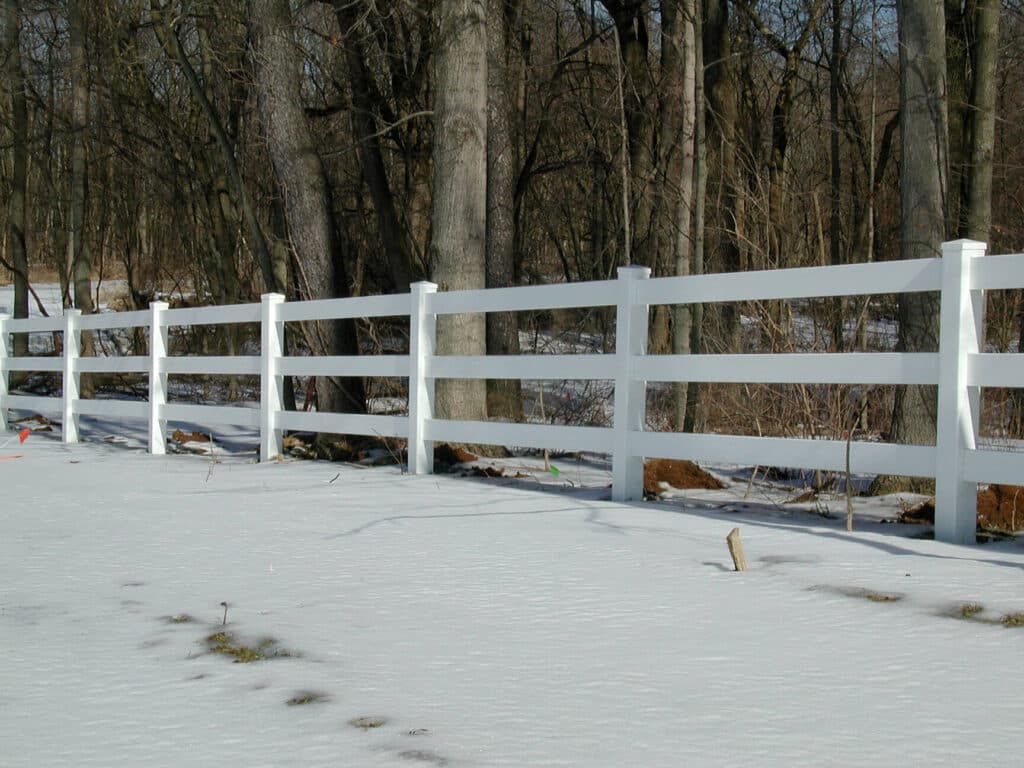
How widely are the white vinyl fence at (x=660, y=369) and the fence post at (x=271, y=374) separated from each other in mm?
13

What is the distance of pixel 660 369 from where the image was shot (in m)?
7.24

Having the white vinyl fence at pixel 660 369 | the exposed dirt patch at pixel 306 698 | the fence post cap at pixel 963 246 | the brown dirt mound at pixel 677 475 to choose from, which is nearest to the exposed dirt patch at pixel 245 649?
the exposed dirt patch at pixel 306 698

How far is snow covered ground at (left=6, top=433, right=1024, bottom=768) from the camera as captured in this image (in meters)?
2.84

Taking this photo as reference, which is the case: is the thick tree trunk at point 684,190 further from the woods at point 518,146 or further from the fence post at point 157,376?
the fence post at point 157,376

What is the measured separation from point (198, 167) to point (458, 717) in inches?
774

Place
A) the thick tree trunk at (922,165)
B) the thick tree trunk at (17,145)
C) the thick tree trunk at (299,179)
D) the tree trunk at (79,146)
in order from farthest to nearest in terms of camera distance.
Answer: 1. the thick tree trunk at (17,145)
2. the tree trunk at (79,146)
3. the thick tree trunk at (299,179)
4. the thick tree trunk at (922,165)

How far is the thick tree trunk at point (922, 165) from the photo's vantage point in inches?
309

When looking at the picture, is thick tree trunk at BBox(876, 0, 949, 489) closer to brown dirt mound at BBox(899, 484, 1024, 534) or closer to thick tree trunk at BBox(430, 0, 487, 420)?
brown dirt mound at BBox(899, 484, 1024, 534)

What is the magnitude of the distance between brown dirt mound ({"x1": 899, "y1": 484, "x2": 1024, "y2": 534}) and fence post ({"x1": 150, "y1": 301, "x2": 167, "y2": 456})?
7927 mm

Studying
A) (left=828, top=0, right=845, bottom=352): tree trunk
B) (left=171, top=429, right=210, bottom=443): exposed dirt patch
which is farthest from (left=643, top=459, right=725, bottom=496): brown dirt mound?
(left=828, top=0, right=845, bottom=352): tree trunk

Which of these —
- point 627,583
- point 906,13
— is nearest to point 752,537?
point 627,583

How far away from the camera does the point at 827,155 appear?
76.9 feet

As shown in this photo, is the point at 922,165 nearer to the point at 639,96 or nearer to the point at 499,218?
the point at 499,218

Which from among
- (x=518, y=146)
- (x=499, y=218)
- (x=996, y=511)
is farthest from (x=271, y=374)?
(x=518, y=146)
